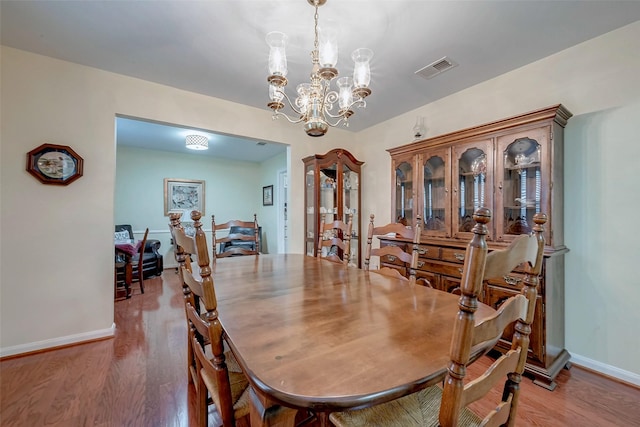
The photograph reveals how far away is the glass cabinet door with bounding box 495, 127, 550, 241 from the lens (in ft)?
6.77

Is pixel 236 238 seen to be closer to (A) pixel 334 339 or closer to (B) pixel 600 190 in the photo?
(A) pixel 334 339

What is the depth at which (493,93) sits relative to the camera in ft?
8.43

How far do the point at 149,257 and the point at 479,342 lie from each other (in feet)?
17.1

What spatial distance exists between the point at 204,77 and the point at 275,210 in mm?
3562

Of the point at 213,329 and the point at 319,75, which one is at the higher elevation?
the point at 319,75

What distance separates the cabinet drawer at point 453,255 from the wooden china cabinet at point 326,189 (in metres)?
1.56

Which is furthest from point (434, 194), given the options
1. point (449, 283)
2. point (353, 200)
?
point (353, 200)

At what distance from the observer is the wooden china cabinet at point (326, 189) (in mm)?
3555

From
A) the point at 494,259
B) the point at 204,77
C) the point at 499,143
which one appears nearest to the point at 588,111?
the point at 499,143

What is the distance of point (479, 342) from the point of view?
1.90ft

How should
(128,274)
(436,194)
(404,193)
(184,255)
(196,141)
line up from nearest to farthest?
(184,255), (436,194), (404,193), (128,274), (196,141)

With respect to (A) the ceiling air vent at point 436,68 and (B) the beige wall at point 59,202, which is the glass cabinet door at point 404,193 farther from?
(B) the beige wall at point 59,202

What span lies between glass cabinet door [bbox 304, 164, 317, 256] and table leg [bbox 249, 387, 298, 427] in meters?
2.82

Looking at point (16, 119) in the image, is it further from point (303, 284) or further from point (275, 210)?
point (275, 210)
